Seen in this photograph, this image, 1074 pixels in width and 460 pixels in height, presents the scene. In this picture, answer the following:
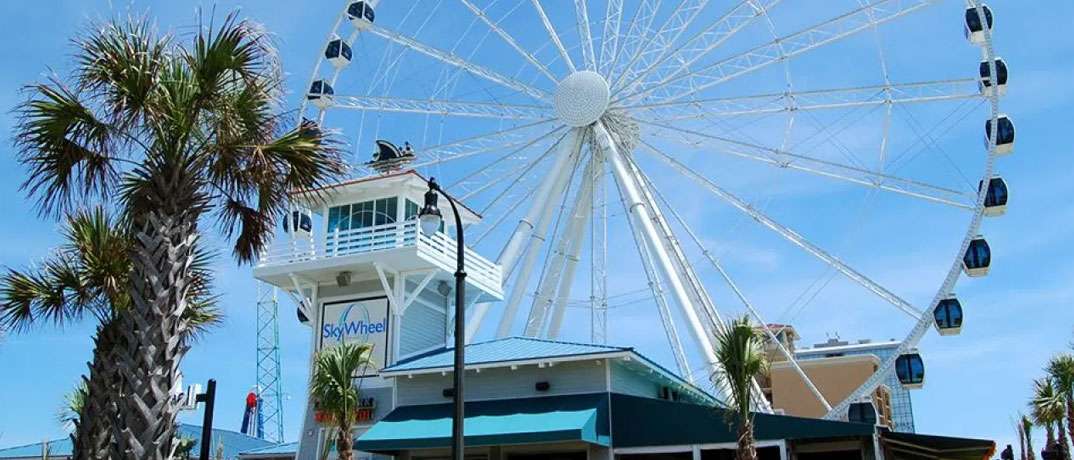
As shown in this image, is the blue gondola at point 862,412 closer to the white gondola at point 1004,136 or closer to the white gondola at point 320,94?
the white gondola at point 1004,136

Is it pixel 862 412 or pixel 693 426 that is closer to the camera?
pixel 693 426

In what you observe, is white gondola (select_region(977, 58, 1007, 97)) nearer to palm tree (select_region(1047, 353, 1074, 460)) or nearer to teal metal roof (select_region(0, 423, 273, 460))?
palm tree (select_region(1047, 353, 1074, 460))

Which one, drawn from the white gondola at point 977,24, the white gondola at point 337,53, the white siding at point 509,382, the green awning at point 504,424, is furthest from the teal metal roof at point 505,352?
the white gondola at point 977,24

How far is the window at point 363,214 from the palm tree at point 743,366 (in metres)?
12.8

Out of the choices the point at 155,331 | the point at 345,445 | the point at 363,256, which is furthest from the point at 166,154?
the point at 363,256

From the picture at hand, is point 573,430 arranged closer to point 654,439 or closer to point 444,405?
point 654,439

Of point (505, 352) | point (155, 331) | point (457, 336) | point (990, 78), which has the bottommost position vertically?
point (155, 331)

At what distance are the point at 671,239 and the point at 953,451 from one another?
32.4 feet

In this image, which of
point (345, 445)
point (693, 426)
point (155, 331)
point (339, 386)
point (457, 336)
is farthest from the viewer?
point (693, 426)

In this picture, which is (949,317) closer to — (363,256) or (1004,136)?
(1004,136)

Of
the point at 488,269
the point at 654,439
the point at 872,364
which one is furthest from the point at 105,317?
the point at 872,364

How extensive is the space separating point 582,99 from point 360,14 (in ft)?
26.3

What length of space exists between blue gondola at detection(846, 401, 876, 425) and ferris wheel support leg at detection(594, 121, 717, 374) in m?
4.68

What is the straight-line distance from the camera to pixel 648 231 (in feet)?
94.4
